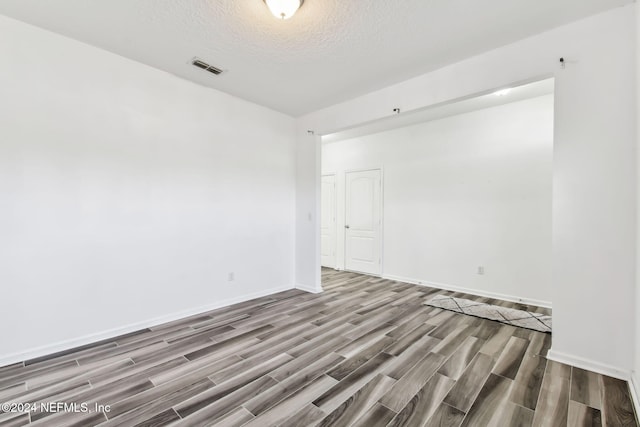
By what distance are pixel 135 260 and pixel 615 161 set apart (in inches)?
176

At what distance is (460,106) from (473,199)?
56.5 inches

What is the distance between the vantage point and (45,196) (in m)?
2.49

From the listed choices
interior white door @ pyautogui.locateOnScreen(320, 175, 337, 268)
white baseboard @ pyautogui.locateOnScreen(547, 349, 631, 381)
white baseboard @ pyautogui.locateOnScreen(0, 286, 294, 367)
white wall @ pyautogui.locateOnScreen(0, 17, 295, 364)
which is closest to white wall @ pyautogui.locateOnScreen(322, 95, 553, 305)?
interior white door @ pyautogui.locateOnScreen(320, 175, 337, 268)

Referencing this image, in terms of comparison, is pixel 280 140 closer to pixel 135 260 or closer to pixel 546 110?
pixel 135 260

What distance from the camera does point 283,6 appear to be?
1.99 metres

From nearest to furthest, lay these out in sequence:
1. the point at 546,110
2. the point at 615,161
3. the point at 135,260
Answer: the point at 615,161, the point at 135,260, the point at 546,110

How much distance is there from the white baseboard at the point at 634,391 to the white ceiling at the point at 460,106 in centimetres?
260

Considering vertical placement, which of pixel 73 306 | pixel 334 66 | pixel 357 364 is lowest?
pixel 357 364

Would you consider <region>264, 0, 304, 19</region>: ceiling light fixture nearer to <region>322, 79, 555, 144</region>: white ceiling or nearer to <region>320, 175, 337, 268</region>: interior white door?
<region>322, 79, 555, 144</region>: white ceiling

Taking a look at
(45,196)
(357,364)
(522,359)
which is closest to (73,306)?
(45,196)

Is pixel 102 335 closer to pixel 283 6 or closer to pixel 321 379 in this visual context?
pixel 321 379

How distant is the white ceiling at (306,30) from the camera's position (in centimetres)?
216

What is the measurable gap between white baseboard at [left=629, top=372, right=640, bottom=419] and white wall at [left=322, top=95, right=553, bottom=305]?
6.35 ft

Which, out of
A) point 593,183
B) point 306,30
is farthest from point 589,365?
point 306,30
